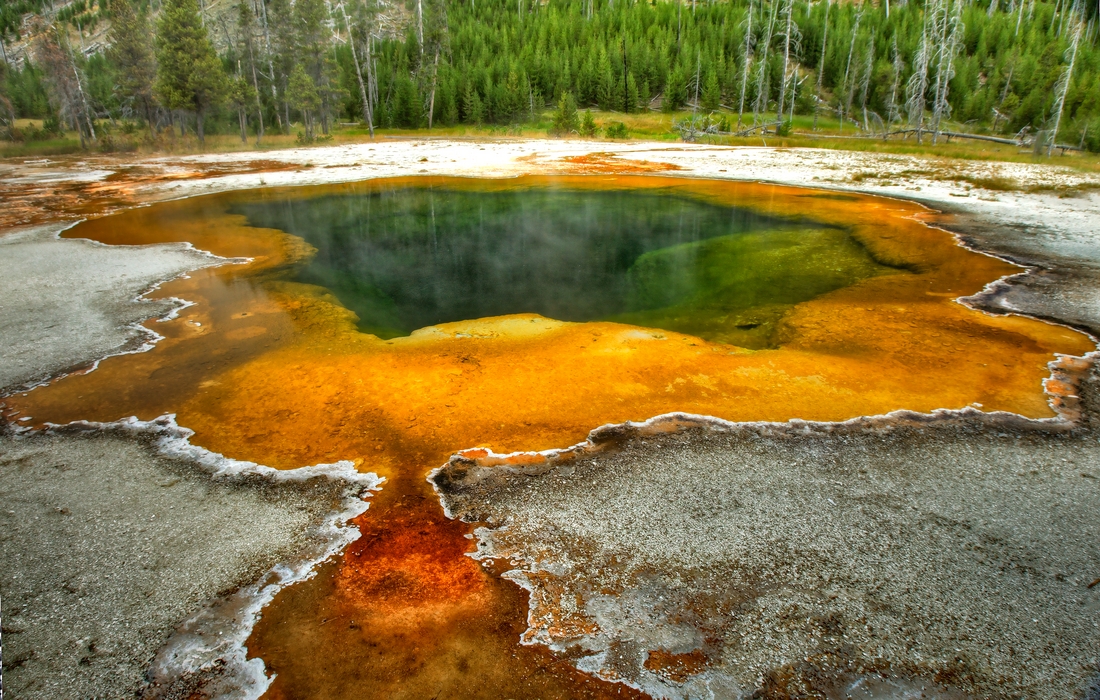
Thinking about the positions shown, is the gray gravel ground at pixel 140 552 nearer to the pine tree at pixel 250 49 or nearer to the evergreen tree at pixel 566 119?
the pine tree at pixel 250 49

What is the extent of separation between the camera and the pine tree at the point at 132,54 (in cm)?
3903

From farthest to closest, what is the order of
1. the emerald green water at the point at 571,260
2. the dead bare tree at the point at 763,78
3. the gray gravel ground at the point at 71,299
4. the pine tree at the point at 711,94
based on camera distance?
the pine tree at the point at 711,94 < the dead bare tree at the point at 763,78 < the emerald green water at the point at 571,260 < the gray gravel ground at the point at 71,299

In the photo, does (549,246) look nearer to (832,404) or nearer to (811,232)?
(811,232)

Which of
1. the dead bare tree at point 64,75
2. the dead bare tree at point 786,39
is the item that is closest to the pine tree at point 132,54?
the dead bare tree at point 64,75

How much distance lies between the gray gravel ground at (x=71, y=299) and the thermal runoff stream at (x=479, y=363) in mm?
545

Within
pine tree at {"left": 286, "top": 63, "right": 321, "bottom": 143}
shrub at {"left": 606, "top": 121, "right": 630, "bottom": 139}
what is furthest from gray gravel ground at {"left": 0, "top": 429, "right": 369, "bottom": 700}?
shrub at {"left": 606, "top": 121, "right": 630, "bottom": 139}

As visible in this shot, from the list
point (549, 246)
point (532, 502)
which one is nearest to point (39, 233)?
point (549, 246)

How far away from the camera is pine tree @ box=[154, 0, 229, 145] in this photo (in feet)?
117

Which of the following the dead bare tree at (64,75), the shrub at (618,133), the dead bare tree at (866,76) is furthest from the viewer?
the dead bare tree at (866,76)

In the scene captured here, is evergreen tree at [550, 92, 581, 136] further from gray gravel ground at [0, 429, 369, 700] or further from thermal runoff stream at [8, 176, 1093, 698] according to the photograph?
gray gravel ground at [0, 429, 369, 700]

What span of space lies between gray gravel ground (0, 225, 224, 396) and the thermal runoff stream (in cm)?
55

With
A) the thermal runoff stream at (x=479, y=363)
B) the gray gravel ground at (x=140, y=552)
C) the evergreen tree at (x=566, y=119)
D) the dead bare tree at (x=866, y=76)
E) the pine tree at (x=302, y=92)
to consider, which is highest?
the dead bare tree at (x=866, y=76)

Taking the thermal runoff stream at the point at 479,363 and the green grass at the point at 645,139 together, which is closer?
the thermal runoff stream at the point at 479,363

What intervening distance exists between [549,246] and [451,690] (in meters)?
11.8
